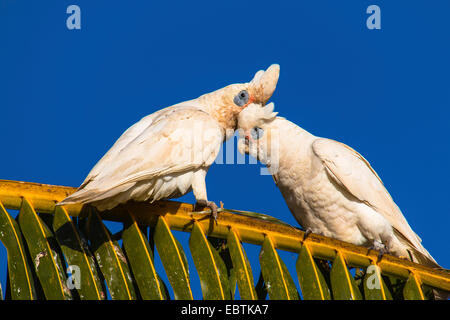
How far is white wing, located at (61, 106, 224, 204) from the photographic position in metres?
3.43

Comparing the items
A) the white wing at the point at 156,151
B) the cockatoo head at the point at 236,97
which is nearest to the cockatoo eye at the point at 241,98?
the cockatoo head at the point at 236,97

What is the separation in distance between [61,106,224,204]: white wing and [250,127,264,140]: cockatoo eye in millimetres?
761

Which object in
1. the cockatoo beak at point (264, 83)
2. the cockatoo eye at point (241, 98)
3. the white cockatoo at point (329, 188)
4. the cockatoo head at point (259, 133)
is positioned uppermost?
the cockatoo beak at point (264, 83)

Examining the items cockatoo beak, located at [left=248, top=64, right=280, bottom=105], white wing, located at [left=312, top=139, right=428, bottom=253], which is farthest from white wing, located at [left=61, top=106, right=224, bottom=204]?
white wing, located at [left=312, top=139, right=428, bottom=253]

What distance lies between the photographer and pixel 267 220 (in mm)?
3629

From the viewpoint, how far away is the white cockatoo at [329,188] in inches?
189

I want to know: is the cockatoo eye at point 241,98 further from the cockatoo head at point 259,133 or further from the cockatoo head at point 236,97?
the cockatoo head at point 259,133

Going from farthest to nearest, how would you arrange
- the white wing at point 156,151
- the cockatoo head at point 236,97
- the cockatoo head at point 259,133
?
1. the cockatoo head at point 259,133
2. the cockatoo head at point 236,97
3. the white wing at point 156,151

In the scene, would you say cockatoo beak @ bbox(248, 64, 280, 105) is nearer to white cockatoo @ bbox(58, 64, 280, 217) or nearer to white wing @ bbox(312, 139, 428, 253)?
white cockatoo @ bbox(58, 64, 280, 217)

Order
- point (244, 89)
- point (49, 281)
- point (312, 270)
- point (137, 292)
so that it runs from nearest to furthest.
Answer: point (49, 281), point (137, 292), point (312, 270), point (244, 89)

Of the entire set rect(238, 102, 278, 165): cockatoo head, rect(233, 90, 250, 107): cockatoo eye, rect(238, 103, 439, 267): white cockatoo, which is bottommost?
rect(238, 103, 439, 267): white cockatoo

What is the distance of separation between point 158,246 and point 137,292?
314 mm
